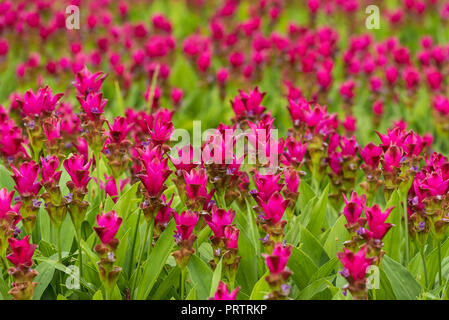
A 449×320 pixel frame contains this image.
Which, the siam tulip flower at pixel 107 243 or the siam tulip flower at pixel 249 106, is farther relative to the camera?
the siam tulip flower at pixel 249 106

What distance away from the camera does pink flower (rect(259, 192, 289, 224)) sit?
2889 mm

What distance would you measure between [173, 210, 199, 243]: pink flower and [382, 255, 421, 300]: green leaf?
0.91 m

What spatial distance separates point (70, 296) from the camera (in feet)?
10.4

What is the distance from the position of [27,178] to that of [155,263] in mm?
697

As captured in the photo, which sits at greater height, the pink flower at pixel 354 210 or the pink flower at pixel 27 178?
the pink flower at pixel 27 178

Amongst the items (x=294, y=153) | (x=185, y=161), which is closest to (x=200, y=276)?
(x=185, y=161)

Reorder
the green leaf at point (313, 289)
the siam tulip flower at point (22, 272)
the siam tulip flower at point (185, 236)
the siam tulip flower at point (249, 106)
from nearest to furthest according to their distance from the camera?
the siam tulip flower at point (22, 272) < the siam tulip flower at point (185, 236) < the green leaf at point (313, 289) < the siam tulip flower at point (249, 106)

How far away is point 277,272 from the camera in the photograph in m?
2.60

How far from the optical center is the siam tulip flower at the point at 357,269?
8.47 ft

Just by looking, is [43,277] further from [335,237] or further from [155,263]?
[335,237]

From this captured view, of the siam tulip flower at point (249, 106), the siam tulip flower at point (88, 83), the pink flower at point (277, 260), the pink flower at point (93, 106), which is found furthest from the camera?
the siam tulip flower at point (249, 106)

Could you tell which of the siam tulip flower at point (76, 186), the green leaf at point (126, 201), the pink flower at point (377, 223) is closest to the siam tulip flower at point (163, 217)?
the green leaf at point (126, 201)

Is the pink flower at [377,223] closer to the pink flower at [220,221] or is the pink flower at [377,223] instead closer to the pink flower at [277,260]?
the pink flower at [277,260]

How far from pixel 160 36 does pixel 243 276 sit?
545 cm
